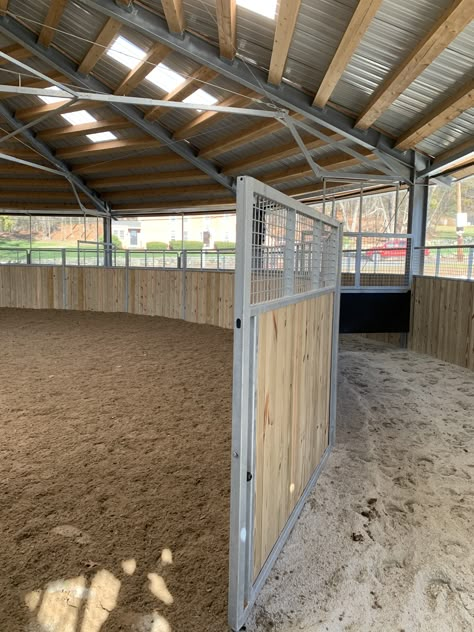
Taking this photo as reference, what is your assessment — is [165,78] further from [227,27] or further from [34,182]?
[34,182]

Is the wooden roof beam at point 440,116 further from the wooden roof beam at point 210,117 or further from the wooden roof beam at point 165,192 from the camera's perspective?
the wooden roof beam at point 165,192

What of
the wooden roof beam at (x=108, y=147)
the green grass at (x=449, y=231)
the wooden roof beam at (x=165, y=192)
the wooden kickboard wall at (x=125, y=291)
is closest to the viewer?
the wooden kickboard wall at (x=125, y=291)

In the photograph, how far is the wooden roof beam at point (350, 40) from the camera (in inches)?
139

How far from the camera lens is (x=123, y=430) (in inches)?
128

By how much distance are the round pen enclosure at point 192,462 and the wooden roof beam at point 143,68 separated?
5007 mm

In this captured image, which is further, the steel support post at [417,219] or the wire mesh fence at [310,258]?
the steel support post at [417,219]

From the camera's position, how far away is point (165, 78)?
766 centimetres

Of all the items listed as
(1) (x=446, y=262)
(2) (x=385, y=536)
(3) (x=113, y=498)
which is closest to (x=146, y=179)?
(1) (x=446, y=262)

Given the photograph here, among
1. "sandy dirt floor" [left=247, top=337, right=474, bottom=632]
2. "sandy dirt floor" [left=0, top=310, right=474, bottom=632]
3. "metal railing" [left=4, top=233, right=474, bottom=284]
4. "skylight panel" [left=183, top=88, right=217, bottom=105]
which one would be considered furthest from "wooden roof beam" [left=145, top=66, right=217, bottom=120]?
"sandy dirt floor" [left=247, top=337, right=474, bottom=632]

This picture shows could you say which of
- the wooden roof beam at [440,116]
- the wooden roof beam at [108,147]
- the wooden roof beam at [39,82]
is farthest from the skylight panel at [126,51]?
the wooden roof beam at [440,116]

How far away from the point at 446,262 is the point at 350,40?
3.47m

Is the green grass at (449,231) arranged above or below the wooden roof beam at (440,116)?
below

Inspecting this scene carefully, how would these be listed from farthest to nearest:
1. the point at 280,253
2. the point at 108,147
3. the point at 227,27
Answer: the point at 108,147 → the point at 227,27 → the point at 280,253

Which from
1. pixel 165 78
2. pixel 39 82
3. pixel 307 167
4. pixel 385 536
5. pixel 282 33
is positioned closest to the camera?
pixel 385 536
